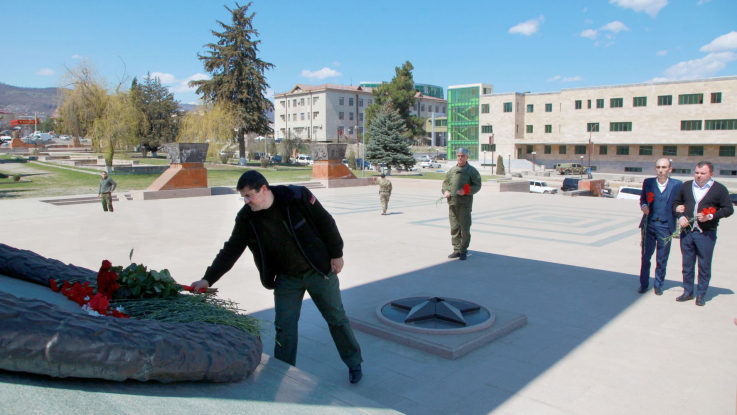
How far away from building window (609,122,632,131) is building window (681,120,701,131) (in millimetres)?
4871

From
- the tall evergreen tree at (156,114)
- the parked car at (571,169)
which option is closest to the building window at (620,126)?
the parked car at (571,169)

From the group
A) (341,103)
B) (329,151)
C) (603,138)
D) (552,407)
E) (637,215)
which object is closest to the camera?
(552,407)

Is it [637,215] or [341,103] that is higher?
[341,103]

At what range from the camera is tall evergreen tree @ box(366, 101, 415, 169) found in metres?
36.7

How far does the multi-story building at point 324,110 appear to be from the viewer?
81250 mm

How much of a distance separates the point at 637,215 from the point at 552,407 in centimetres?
1269

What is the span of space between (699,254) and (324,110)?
3072 inches

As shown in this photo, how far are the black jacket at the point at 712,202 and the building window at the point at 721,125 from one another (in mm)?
53458

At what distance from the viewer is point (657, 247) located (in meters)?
5.99

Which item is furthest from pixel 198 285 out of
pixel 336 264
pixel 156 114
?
pixel 156 114

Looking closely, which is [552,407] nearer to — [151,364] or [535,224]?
[151,364]

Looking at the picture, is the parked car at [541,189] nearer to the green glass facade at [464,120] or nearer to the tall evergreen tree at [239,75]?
the tall evergreen tree at [239,75]

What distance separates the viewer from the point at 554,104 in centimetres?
5869

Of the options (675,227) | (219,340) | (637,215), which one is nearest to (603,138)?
(637,215)
